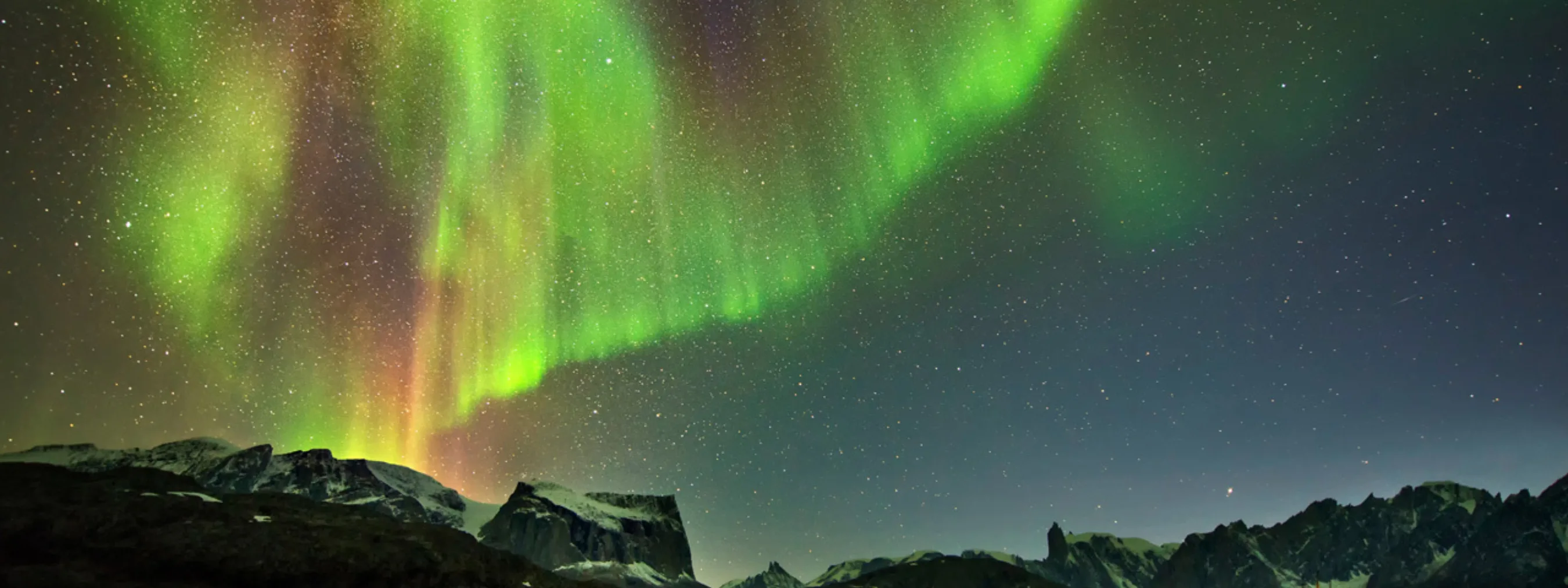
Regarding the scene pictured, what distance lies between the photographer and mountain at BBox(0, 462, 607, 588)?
75375 millimetres

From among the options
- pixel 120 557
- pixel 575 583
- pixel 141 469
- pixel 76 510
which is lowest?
pixel 575 583

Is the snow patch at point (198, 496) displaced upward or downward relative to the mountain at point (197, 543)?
upward

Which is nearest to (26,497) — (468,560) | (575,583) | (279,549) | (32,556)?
(32,556)

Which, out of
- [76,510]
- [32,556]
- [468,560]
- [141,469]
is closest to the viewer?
[32,556]

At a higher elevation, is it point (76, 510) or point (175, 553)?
point (76, 510)

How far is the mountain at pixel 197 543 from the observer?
75.4m

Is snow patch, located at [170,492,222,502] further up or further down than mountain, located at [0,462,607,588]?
further up

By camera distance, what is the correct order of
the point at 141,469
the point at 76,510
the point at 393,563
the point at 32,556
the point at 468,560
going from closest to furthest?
1. the point at 32,556
2. the point at 76,510
3. the point at 393,563
4. the point at 468,560
5. the point at 141,469

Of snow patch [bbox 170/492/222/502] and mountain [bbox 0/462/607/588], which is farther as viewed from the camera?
snow patch [bbox 170/492/222/502]

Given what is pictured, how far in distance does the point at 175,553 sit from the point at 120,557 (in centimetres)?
510

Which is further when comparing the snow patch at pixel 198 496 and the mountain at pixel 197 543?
the snow patch at pixel 198 496

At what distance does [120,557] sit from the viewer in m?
77.1

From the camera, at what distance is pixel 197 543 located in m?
80.8

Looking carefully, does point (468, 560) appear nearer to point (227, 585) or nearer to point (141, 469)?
point (227, 585)
